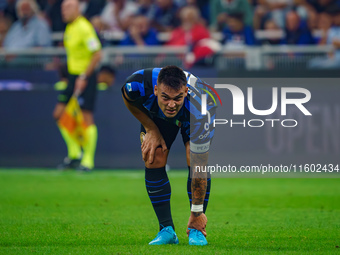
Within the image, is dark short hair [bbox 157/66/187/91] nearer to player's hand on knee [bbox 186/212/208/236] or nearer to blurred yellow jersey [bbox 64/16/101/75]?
player's hand on knee [bbox 186/212/208/236]

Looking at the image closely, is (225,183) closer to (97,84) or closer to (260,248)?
(97,84)

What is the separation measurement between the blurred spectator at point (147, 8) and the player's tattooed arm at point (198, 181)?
36.8ft

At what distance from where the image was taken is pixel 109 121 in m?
14.4

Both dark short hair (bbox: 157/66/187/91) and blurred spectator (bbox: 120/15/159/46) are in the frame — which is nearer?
dark short hair (bbox: 157/66/187/91)

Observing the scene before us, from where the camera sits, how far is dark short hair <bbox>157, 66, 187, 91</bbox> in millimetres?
5488

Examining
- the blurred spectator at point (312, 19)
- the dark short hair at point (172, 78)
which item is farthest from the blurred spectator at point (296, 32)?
the dark short hair at point (172, 78)

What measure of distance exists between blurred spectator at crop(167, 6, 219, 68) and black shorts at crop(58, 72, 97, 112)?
2.07m

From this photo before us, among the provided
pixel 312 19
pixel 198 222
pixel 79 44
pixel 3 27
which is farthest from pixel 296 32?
pixel 198 222

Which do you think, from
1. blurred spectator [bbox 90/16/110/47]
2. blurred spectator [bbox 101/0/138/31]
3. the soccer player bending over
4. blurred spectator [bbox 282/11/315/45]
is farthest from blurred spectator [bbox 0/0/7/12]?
the soccer player bending over

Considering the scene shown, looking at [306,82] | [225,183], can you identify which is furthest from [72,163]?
[306,82]

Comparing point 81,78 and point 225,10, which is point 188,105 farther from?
point 225,10

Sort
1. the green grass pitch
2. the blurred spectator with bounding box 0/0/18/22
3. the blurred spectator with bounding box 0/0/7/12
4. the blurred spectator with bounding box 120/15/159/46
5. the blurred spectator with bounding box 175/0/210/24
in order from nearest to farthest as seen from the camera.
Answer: the green grass pitch → the blurred spectator with bounding box 120/15/159/46 → the blurred spectator with bounding box 175/0/210/24 → the blurred spectator with bounding box 0/0/18/22 → the blurred spectator with bounding box 0/0/7/12

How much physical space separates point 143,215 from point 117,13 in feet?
32.5

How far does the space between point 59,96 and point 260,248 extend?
8905mm
